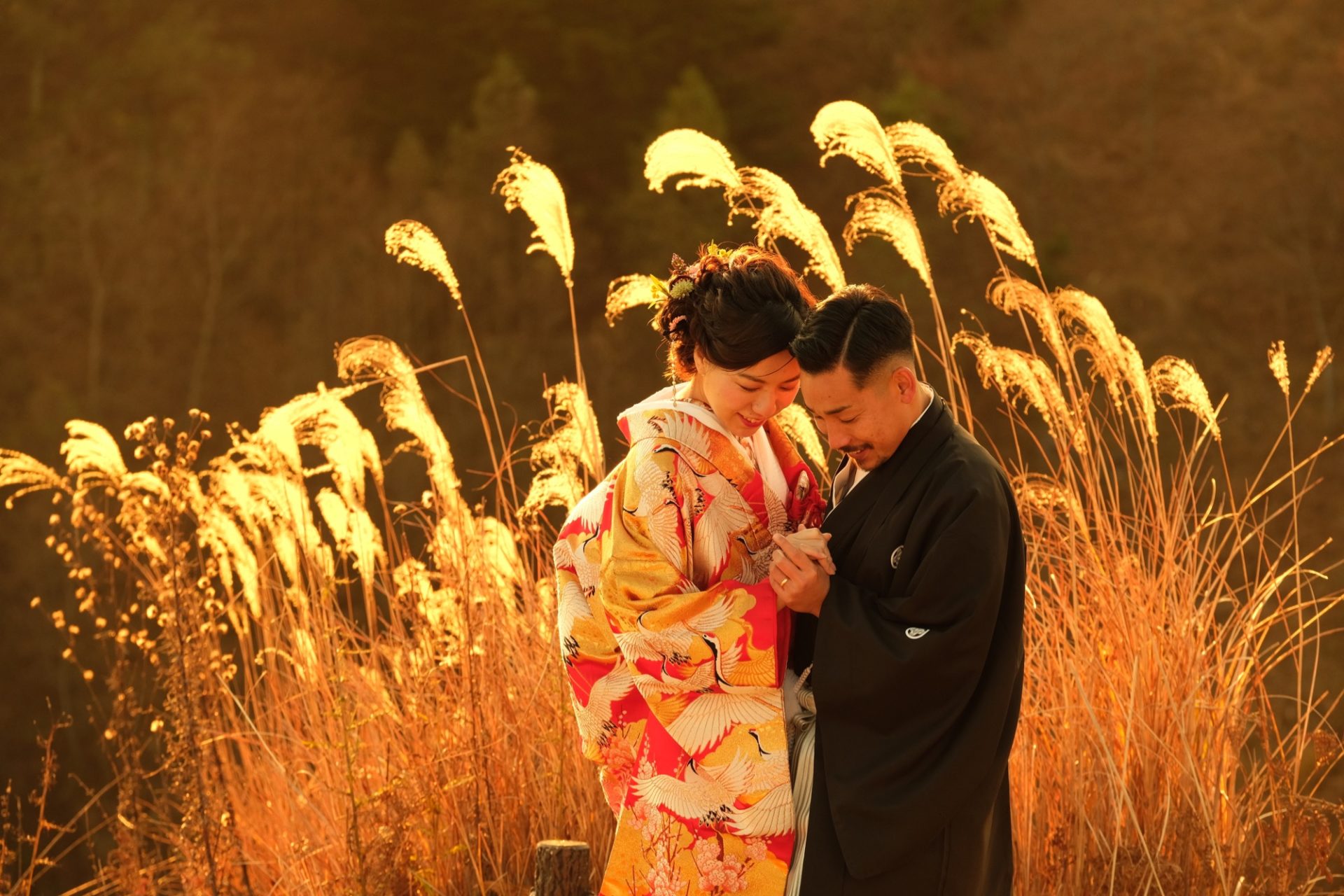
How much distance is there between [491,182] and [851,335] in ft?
48.2

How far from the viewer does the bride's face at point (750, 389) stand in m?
1.99

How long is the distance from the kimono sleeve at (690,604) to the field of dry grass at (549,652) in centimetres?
70

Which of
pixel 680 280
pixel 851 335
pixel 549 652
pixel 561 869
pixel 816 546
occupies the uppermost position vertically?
pixel 680 280

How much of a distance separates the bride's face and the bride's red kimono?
33 mm

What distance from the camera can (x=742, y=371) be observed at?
1992 millimetres

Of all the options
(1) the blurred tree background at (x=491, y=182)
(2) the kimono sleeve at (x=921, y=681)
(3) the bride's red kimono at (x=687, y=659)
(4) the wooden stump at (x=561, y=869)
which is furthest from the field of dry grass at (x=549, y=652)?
(1) the blurred tree background at (x=491, y=182)

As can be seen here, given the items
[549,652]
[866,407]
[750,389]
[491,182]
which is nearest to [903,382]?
[866,407]

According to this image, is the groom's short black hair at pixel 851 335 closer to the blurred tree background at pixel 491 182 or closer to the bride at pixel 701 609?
the bride at pixel 701 609

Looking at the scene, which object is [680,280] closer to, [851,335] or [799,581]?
[851,335]

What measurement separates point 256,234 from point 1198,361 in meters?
11.2

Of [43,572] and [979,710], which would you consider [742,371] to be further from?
[43,572]

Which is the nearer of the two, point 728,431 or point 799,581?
point 799,581

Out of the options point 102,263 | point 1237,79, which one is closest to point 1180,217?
point 1237,79

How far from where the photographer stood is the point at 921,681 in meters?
1.87
